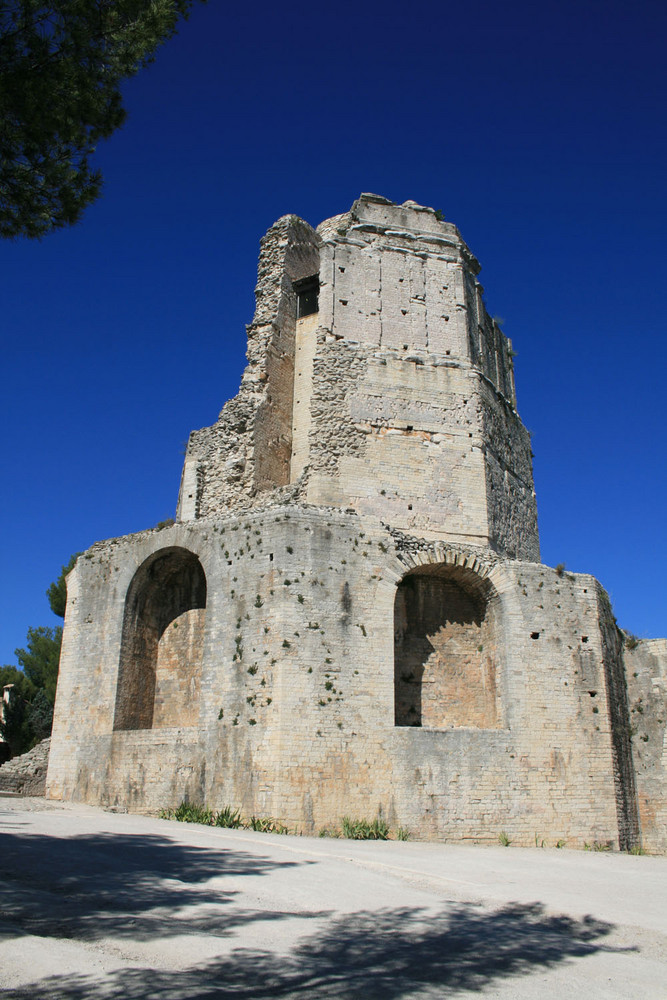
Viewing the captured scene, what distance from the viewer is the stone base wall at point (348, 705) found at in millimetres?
12336

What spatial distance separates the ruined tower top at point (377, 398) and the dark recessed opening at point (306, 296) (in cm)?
3

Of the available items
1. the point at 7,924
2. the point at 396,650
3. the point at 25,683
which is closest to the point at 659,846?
the point at 396,650

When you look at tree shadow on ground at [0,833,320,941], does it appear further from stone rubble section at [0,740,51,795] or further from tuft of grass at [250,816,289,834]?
stone rubble section at [0,740,51,795]

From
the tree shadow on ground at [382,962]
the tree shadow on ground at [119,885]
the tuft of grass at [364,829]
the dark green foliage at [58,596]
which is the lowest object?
the tree shadow on ground at [382,962]

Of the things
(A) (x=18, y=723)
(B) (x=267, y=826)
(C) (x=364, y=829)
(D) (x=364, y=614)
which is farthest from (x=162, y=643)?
(A) (x=18, y=723)

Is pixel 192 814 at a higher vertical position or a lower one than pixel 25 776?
lower

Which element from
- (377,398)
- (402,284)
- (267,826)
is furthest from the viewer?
(402,284)

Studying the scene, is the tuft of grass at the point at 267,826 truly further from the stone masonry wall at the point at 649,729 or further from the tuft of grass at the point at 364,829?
the stone masonry wall at the point at 649,729

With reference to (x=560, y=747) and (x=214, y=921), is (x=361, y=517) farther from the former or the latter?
(x=214, y=921)

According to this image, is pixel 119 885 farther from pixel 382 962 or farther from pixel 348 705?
→ pixel 348 705

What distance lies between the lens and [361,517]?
14.0 m

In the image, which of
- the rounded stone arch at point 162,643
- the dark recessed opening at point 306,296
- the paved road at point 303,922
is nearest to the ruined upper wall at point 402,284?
the dark recessed opening at point 306,296

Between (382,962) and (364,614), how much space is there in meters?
7.95

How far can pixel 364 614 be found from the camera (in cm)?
1331
